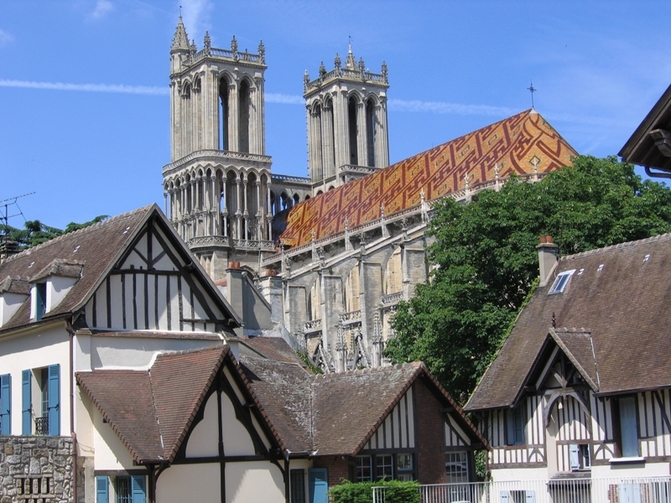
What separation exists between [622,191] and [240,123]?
50702mm

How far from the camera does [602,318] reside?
883 inches

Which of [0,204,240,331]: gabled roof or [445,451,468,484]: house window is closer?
[0,204,240,331]: gabled roof

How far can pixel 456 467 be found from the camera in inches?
808

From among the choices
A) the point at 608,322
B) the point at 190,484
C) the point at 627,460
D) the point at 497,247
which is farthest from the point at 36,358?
the point at 497,247

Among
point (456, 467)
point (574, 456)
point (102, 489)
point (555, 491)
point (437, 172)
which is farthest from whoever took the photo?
point (437, 172)

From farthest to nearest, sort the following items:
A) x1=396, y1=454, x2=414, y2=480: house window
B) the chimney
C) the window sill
Answer: the chimney, the window sill, x1=396, y1=454, x2=414, y2=480: house window

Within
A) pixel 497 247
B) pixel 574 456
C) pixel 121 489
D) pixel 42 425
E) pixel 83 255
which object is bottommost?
pixel 121 489

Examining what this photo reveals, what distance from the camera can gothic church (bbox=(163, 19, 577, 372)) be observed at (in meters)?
56.2

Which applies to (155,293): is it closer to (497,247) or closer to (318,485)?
(318,485)

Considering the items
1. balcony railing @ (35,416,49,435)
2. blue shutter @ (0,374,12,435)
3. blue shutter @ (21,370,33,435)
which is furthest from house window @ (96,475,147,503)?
blue shutter @ (0,374,12,435)

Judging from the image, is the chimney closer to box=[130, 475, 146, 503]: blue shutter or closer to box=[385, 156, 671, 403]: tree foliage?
box=[385, 156, 671, 403]: tree foliage

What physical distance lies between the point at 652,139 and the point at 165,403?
1003 cm

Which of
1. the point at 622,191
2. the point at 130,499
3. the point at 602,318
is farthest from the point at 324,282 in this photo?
the point at 130,499

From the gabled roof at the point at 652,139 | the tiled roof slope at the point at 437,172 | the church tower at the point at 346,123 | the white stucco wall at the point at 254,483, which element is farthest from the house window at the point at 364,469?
the church tower at the point at 346,123
